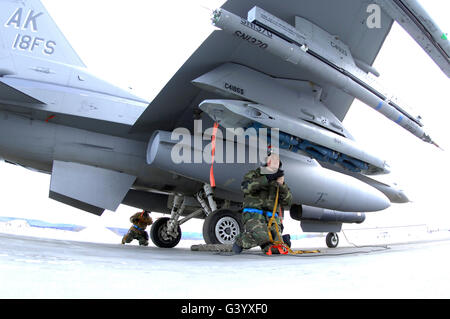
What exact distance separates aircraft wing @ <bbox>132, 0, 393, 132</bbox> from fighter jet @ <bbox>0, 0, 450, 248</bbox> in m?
0.01

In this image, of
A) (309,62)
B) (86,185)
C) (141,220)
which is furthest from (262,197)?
(141,220)

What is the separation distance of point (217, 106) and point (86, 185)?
2.06 metres

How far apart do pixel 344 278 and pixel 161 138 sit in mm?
3339

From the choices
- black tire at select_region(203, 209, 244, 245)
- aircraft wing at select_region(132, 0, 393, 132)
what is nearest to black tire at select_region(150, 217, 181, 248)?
black tire at select_region(203, 209, 244, 245)

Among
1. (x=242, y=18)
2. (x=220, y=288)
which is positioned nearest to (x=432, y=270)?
(x=220, y=288)

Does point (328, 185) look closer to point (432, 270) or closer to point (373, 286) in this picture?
point (432, 270)

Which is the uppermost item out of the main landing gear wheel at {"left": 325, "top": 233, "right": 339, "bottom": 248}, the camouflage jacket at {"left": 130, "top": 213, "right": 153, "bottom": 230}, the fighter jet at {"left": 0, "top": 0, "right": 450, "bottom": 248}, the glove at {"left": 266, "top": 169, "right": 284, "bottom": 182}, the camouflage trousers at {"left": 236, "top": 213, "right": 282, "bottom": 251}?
the fighter jet at {"left": 0, "top": 0, "right": 450, "bottom": 248}

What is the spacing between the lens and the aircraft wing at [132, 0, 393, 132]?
352 centimetres

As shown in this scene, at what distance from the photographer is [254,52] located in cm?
390

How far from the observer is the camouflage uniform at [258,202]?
9.92 feet

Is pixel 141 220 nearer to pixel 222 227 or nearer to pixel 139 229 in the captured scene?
pixel 139 229

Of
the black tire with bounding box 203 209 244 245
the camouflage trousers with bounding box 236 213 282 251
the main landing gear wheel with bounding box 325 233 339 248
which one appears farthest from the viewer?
the main landing gear wheel with bounding box 325 233 339 248

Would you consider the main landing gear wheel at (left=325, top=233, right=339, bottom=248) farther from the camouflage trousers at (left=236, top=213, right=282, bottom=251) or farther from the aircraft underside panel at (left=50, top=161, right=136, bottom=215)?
the camouflage trousers at (left=236, top=213, right=282, bottom=251)

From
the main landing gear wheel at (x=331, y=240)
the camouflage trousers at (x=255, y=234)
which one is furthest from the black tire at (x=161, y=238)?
the main landing gear wheel at (x=331, y=240)
